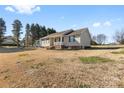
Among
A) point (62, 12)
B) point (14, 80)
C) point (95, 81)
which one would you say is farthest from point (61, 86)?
point (62, 12)

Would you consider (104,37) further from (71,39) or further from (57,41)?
(57,41)

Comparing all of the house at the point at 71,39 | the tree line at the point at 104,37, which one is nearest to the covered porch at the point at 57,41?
the house at the point at 71,39

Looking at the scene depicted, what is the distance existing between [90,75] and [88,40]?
1622 cm

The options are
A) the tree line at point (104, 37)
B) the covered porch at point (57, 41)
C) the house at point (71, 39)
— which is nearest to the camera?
the tree line at point (104, 37)

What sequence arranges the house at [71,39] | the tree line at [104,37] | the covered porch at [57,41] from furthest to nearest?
the covered porch at [57,41] → the house at [71,39] → the tree line at [104,37]

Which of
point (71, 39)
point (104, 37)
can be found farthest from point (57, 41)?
point (104, 37)

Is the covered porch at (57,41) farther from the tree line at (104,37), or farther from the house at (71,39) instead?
the tree line at (104,37)

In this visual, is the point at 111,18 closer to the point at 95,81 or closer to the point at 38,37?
the point at 95,81

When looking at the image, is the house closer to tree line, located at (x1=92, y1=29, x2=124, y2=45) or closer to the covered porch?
the covered porch

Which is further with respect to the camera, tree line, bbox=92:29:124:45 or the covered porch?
the covered porch

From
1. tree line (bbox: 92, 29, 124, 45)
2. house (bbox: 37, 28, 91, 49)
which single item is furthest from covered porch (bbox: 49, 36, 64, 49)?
tree line (bbox: 92, 29, 124, 45)

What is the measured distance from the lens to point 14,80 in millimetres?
7125

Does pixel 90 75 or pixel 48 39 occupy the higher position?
pixel 48 39

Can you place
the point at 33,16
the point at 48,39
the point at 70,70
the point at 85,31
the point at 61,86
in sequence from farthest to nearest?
the point at 48,39 → the point at 85,31 → the point at 33,16 → the point at 70,70 → the point at 61,86
